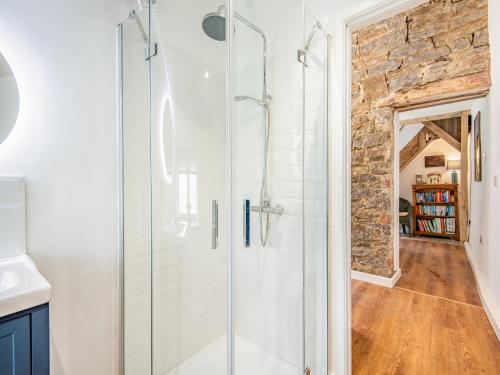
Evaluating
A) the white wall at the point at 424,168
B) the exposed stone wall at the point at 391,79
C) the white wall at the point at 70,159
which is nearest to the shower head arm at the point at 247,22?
the white wall at the point at 70,159

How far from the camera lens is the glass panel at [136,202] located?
138 cm

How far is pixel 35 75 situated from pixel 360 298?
3.14m

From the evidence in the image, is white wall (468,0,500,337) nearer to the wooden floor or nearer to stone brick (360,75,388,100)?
the wooden floor

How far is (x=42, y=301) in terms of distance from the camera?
27.2 inches

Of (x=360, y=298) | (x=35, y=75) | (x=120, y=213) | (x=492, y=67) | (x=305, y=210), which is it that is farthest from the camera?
(x=360, y=298)

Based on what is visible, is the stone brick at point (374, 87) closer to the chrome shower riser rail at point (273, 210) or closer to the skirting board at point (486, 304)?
the chrome shower riser rail at point (273, 210)

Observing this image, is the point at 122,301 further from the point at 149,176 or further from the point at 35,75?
the point at 35,75

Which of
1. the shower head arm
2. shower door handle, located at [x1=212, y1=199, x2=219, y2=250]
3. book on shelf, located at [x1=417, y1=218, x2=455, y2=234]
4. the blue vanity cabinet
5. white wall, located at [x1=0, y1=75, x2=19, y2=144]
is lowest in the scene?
book on shelf, located at [x1=417, y1=218, x2=455, y2=234]

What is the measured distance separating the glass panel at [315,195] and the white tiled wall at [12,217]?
1425mm

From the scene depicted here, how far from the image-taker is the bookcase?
16.9 ft

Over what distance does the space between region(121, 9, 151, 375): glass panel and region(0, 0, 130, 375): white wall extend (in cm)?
6

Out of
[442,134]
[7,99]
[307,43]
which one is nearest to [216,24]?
[307,43]

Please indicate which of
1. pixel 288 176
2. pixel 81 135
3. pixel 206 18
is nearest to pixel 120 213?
pixel 81 135

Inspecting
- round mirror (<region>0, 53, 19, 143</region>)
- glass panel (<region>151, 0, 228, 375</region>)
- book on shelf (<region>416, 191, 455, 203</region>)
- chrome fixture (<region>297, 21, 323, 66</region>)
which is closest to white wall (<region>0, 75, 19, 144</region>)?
round mirror (<region>0, 53, 19, 143</region>)
